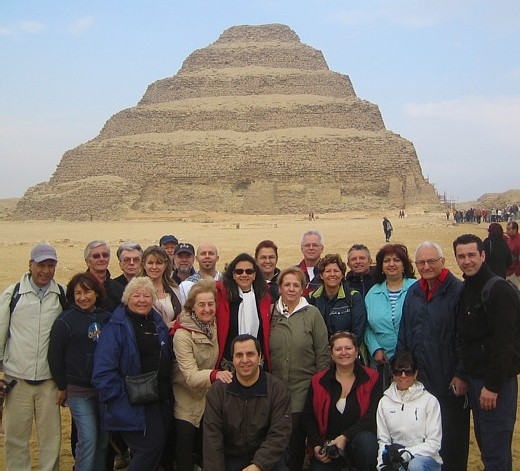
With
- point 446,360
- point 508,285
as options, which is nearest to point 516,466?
point 446,360

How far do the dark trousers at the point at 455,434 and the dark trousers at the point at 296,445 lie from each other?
1130mm

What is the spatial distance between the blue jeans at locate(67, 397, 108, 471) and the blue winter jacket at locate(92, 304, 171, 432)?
223 mm

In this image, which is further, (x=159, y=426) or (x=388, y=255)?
(x=388, y=255)

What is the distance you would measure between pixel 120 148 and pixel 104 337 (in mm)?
66432

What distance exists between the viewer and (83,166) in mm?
70812

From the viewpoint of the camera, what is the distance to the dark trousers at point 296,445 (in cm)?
538

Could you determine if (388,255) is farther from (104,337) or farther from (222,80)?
(222,80)

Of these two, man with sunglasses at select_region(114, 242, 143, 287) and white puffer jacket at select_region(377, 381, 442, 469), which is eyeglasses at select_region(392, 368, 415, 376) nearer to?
white puffer jacket at select_region(377, 381, 442, 469)

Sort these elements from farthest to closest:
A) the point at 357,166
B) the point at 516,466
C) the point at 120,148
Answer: the point at 120,148 < the point at 357,166 < the point at 516,466

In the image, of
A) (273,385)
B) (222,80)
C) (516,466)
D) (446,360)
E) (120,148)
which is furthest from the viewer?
(222,80)

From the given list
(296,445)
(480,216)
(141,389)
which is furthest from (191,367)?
(480,216)

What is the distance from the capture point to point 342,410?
517 centimetres

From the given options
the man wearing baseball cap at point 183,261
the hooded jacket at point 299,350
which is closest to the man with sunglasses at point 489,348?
the hooded jacket at point 299,350

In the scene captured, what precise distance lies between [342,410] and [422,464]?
0.72 meters
